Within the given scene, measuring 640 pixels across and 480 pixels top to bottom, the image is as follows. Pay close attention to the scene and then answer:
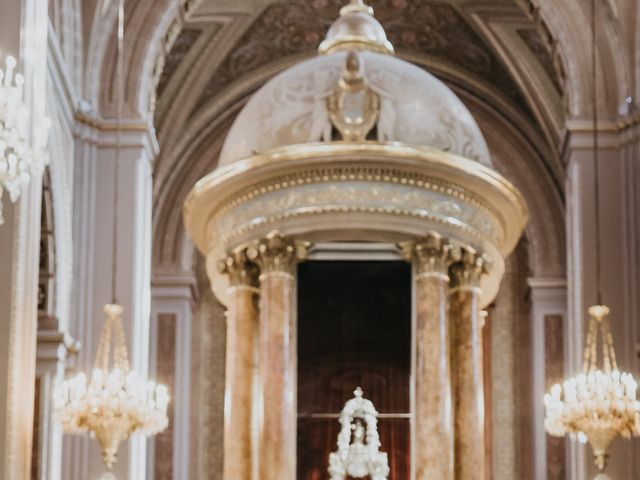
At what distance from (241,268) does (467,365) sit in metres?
1.59

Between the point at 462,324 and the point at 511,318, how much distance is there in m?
9.89

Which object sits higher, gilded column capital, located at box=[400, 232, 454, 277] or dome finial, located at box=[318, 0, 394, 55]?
dome finial, located at box=[318, 0, 394, 55]

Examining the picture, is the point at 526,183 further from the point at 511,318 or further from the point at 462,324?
the point at 462,324

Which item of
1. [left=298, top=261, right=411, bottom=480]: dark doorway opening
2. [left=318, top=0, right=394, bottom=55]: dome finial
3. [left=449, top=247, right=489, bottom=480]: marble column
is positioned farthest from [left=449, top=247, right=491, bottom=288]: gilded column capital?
[left=318, top=0, right=394, bottom=55]: dome finial

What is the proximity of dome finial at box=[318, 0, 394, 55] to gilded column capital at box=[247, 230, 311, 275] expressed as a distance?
183 centimetres

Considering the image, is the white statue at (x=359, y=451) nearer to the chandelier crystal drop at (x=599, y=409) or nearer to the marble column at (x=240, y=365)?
the marble column at (x=240, y=365)

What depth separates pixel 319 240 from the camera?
1259 cm

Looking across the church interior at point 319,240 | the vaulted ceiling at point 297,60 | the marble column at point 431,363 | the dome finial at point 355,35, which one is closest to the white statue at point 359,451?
the church interior at point 319,240

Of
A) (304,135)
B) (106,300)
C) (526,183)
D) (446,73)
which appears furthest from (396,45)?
(304,135)

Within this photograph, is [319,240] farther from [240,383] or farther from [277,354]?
[240,383]

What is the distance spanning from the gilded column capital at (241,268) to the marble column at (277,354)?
108 mm

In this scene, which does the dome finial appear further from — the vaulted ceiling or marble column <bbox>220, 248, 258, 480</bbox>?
the vaulted ceiling

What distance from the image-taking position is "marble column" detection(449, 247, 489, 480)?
40.1 ft

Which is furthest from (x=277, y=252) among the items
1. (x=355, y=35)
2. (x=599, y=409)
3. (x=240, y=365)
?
(x=599, y=409)
